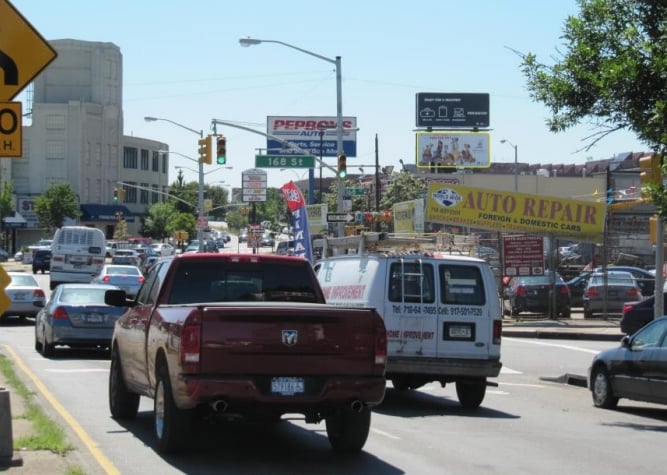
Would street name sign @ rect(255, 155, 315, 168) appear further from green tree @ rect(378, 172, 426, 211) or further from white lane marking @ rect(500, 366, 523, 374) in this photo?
white lane marking @ rect(500, 366, 523, 374)

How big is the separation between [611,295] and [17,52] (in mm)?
27476

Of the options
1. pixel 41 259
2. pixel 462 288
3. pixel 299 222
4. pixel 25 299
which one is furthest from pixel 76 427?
pixel 41 259

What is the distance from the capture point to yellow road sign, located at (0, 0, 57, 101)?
30.5 ft

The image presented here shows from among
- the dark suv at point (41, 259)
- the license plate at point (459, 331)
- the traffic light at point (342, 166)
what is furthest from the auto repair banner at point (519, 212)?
the dark suv at point (41, 259)

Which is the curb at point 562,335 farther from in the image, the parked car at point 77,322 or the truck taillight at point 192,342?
the truck taillight at point 192,342

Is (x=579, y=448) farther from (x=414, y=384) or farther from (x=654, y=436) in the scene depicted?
(x=414, y=384)

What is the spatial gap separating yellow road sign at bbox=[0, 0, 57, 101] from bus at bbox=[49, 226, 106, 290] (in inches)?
1717

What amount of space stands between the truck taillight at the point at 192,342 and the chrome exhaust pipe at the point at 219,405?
343mm

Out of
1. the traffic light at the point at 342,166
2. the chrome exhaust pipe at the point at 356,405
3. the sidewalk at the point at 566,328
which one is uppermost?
the traffic light at the point at 342,166

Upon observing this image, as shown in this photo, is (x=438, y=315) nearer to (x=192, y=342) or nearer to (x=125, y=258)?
(x=192, y=342)

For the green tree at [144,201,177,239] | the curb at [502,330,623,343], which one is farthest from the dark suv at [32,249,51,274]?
the green tree at [144,201,177,239]

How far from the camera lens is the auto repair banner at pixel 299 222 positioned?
28.8m

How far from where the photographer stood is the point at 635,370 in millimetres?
15250

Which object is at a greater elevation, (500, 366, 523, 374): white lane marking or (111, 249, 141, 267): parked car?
(111, 249, 141, 267): parked car
